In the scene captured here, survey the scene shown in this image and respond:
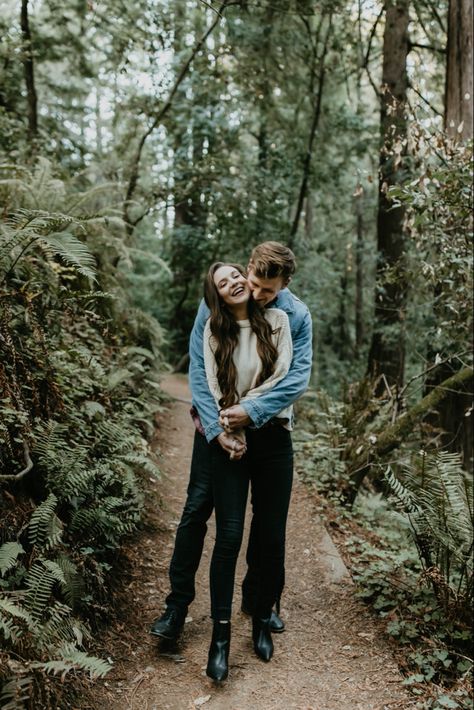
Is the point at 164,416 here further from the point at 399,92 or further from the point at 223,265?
the point at 399,92

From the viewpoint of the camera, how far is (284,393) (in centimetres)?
293

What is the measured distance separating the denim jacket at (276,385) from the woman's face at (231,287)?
0.15m

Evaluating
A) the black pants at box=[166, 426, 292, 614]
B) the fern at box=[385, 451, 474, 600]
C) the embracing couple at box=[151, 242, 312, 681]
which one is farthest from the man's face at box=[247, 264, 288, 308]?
the fern at box=[385, 451, 474, 600]

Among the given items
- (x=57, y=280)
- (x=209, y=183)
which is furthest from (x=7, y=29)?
(x=57, y=280)

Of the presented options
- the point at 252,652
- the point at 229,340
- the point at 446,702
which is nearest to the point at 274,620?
the point at 252,652

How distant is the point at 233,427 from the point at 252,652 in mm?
1484

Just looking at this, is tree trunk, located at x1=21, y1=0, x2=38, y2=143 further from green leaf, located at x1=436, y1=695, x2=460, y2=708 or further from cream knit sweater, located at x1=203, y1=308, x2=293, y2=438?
green leaf, located at x1=436, y1=695, x2=460, y2=708

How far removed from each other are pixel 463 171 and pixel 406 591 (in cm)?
339

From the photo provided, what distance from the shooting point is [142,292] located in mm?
15945

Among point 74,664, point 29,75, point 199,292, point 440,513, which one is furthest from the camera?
point 199,292

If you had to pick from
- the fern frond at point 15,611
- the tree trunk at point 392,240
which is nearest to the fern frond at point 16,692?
the fern frond at point 15,611

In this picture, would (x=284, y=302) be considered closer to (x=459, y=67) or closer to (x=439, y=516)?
(x=439, y=516)

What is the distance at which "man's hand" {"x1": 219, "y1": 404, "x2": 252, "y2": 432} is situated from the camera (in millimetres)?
2838

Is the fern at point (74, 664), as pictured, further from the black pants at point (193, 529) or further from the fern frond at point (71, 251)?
the fern frond at point (71, 251)
